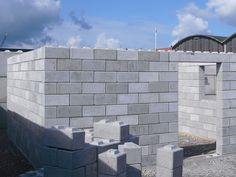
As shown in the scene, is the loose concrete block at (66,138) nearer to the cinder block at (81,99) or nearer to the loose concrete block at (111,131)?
the loose concrete block at (111,131)

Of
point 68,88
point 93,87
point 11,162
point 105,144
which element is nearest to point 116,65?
point 93,87

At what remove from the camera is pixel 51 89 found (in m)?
6.56

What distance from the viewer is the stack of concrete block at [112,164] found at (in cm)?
462

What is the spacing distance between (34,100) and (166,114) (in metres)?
2.80

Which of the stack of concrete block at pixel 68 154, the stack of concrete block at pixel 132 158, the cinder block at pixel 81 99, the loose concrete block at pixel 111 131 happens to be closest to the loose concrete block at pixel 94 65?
the cinder block at pixel 81 99

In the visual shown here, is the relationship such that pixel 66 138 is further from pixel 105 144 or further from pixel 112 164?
pixel 105 144

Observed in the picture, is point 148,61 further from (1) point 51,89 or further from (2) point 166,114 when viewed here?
(1) point 51,89

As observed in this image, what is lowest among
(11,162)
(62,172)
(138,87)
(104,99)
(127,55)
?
(11,162)

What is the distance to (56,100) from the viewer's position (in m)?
6.61

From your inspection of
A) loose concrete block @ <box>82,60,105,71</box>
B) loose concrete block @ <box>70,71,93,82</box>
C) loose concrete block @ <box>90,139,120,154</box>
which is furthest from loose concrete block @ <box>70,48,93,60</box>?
loose concrete block @ <box>90,139,120,154</box>

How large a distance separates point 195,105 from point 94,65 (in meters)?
5.67

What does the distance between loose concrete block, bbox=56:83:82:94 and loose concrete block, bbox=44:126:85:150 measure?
197 cm

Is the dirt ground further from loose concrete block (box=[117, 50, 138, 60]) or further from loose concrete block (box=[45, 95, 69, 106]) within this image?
loose concrete block (box=[117, 50, 138, 60])

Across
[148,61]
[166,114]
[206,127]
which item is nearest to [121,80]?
[148,61]
